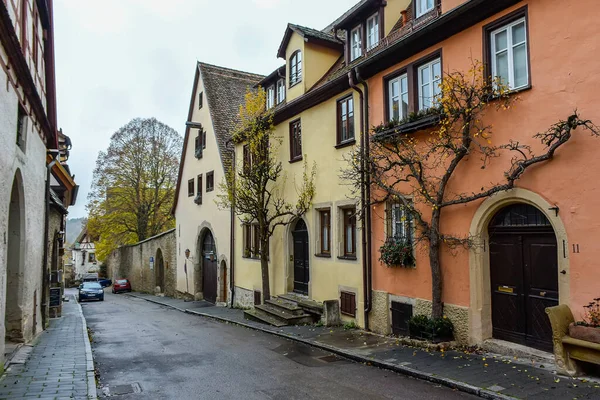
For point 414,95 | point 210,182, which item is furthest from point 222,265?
point 414,95

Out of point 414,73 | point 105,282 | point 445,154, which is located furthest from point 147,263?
point 445,154

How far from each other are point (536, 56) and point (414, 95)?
9.72ft

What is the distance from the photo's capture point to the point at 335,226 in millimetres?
13836

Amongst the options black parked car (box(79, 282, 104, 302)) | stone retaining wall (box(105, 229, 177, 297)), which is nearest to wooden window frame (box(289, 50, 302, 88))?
stone retaining wall (box(105, 229, 177, 297))

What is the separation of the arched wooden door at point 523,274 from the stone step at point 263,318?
21.8 ft

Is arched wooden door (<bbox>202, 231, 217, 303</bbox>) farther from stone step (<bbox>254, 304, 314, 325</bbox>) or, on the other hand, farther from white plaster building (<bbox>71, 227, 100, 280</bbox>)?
white plaster building (<bbox>71, 227, 100, 280</bbox>)

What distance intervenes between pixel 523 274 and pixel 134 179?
36.4 m

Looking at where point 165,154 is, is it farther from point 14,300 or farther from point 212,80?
point 14,300

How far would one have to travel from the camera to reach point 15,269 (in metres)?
10.8

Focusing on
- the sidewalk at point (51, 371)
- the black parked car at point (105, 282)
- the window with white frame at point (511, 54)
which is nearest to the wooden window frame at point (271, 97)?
the sidewalk at point (51, 371)

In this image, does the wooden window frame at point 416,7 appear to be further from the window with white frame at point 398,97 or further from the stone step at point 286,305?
the stone step at point 286,305

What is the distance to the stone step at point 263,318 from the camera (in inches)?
559

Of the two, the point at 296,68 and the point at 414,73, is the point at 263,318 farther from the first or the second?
the point at 414,73

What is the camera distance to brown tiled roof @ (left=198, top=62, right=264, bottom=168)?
22.8 meters
